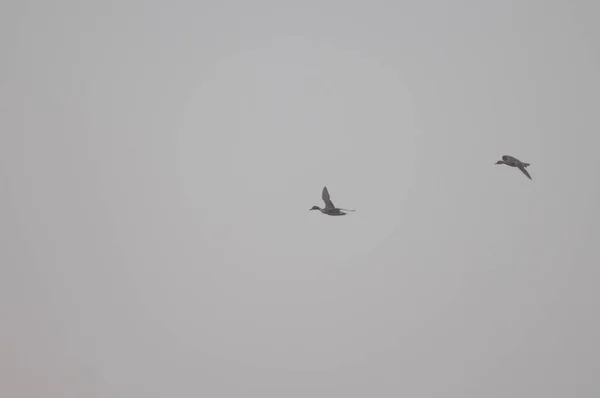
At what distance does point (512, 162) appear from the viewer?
65312mm

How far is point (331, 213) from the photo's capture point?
73.4m

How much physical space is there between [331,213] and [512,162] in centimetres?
1680

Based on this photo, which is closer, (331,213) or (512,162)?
(512,162)
